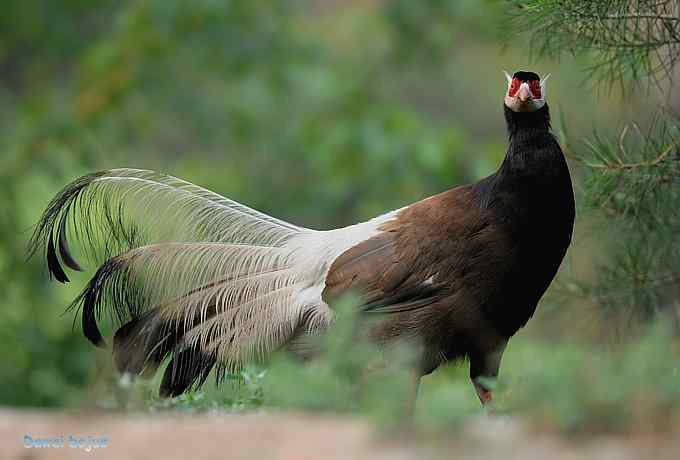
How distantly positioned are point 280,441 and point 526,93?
2543mm

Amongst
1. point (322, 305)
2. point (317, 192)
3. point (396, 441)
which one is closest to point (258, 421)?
point (396, 441)

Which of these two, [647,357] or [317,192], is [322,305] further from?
[317,192]

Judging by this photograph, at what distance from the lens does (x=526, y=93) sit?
4785 mm

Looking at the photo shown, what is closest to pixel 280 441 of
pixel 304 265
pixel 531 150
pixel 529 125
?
pixel 304 265

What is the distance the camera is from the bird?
4633mm

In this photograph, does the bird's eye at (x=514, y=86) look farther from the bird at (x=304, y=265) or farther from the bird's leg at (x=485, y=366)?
the bird's leg at (x=485, y=366)

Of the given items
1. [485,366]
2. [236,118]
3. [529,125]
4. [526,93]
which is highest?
[526,93]

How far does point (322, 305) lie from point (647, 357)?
2.40 meters

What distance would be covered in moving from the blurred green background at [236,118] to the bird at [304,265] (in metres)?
3.20

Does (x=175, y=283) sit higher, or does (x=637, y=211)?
(x=637, y=211)

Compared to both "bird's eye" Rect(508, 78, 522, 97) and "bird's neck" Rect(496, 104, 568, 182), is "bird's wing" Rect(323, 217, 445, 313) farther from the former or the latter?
"bird's eye" Rect(508, 78, 522, 97)

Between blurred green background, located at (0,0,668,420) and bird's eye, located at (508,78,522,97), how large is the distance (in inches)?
131

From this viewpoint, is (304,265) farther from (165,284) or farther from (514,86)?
(514,86)

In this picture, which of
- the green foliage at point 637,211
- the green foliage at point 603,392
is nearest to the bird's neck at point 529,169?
the green foliage at point 637,211
